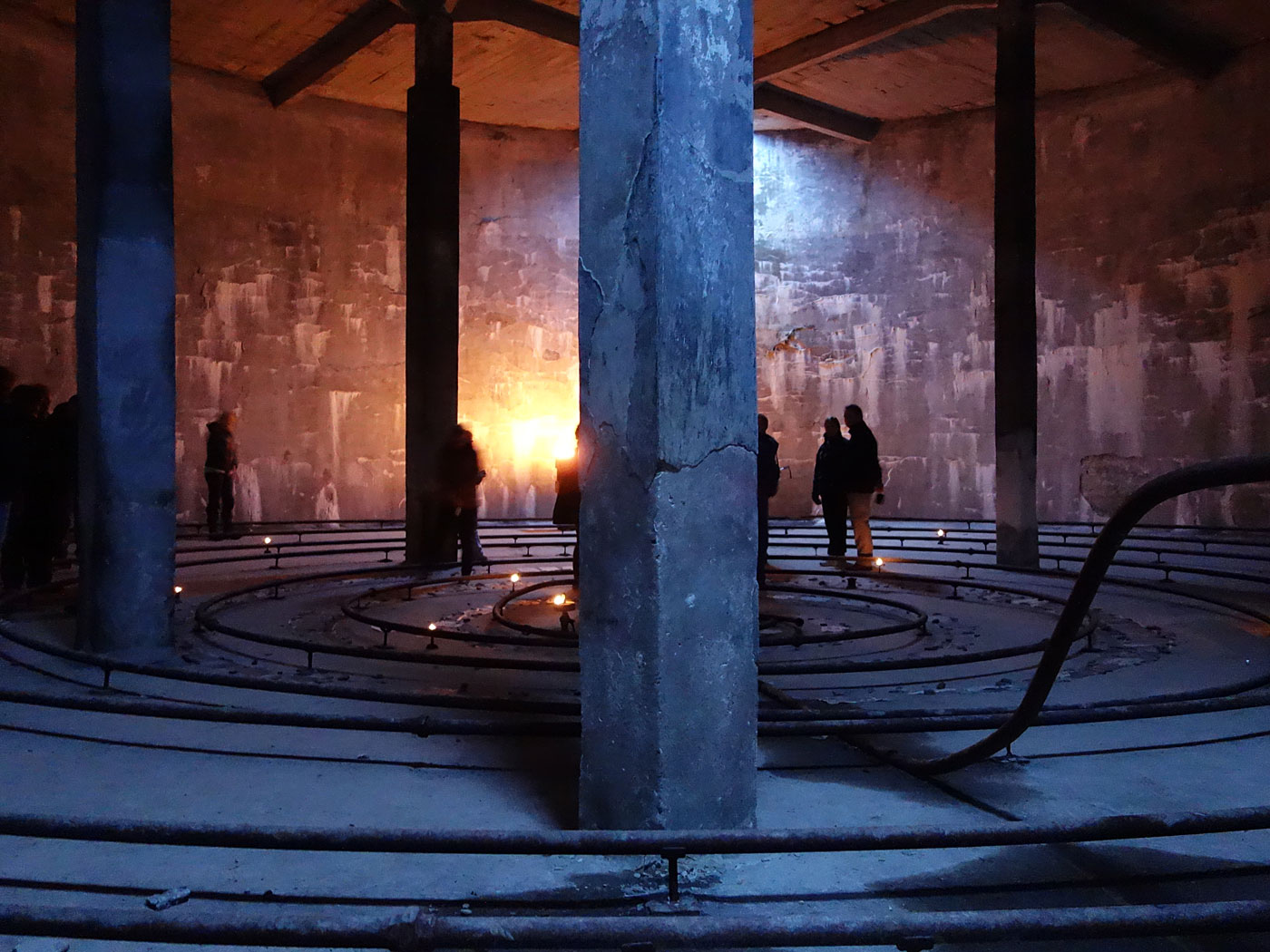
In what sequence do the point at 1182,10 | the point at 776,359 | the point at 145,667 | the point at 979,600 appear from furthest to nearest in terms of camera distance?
the point at 776,359, the point at 1182,10, the point at 979,600, the point at 145,667

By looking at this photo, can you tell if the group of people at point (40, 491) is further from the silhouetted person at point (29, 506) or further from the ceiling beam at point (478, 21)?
the ceiling beam at point (478, 21)

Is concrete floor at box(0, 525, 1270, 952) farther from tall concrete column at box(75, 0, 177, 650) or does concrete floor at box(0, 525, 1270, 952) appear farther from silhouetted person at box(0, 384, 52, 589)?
silhouetted person at box(0, 384, 52, 589)

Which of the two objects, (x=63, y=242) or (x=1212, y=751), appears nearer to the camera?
(x=1212, y=751)

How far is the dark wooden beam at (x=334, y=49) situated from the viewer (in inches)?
499

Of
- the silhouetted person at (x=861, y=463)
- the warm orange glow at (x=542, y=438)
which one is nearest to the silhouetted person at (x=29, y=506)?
the silhouetted person at (x=861, y=463)

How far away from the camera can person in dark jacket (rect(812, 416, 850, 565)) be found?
1079 cm

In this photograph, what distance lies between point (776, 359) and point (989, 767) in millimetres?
14405

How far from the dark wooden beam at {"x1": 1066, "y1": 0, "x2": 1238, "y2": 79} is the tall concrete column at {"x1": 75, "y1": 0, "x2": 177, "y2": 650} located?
10.8m

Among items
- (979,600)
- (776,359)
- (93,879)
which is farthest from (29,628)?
(776,359)

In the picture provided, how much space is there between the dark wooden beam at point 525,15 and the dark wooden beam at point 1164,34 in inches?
246

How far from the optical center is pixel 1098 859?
3033mm

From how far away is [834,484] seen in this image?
1092 cm

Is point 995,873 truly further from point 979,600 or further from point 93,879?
point 979,600

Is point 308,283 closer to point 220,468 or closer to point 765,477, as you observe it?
point 220,468
